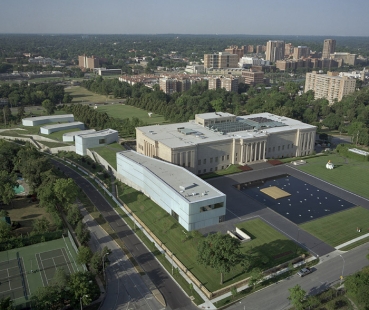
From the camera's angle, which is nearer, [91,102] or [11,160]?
[11,160]

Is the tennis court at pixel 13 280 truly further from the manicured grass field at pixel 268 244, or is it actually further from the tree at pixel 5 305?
the manicured grass field at pixel 268 244

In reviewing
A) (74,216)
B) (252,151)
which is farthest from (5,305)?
(252,151)

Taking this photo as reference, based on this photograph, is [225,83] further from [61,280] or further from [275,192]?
[61,280]

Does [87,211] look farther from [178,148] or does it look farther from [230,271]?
[230,271]

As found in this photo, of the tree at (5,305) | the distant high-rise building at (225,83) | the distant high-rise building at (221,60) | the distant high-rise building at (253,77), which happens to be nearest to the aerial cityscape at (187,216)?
the tree at (5,305)

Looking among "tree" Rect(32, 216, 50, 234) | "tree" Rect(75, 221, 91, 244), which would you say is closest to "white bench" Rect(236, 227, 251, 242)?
"tree" Rect(75, 221, 91, 244)

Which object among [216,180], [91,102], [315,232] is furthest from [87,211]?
[91,102]
